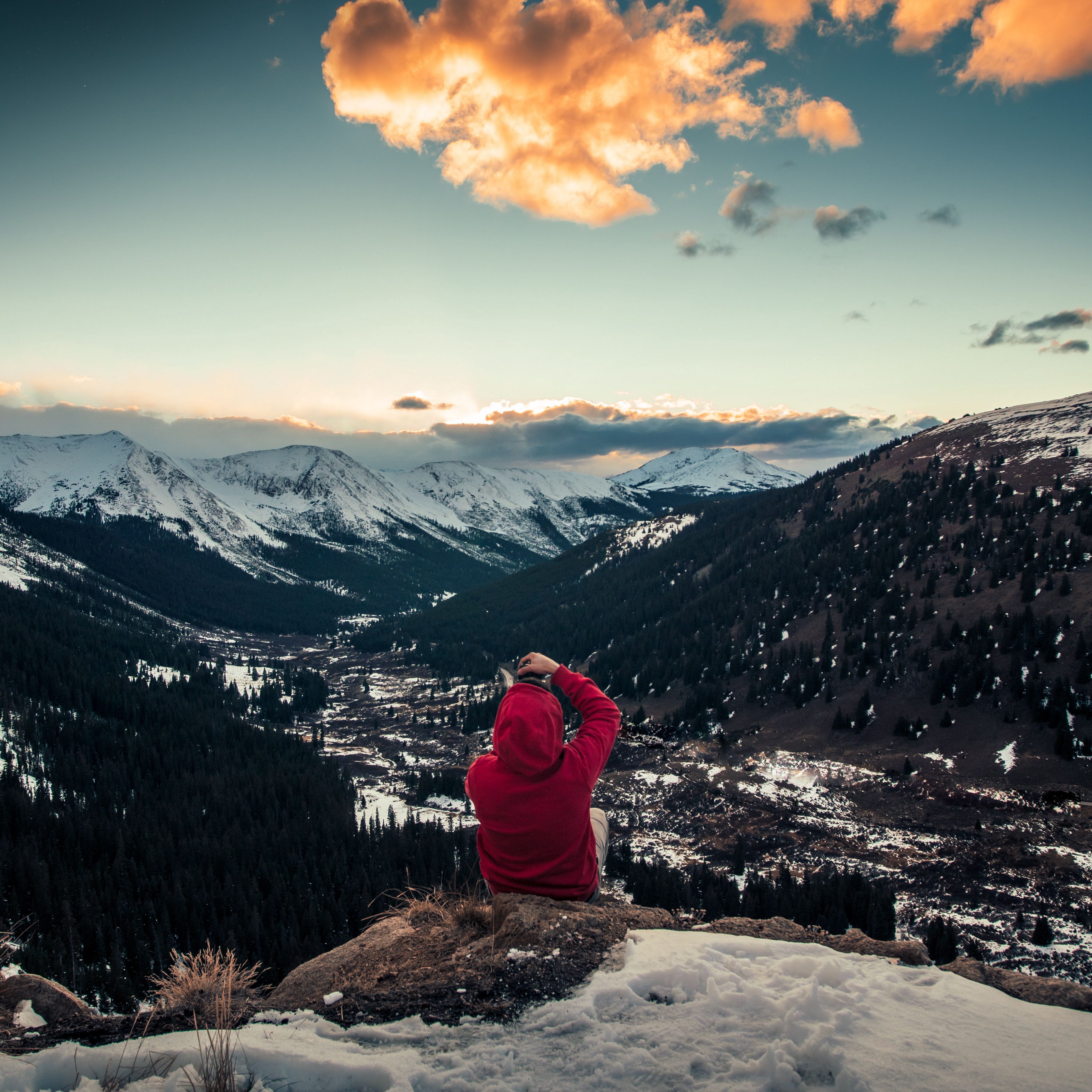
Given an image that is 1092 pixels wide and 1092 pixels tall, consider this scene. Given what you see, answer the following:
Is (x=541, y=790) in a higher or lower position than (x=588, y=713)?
lower

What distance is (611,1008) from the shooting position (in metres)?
4.37

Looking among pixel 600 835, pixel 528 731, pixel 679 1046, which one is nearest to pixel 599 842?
pixel 600 835

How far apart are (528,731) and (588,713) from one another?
134 centimetres

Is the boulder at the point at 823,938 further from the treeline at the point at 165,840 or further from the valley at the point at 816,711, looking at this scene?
the treeline at the point at 165,840

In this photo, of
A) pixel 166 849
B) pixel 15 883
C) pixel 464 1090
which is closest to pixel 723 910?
pixel 464 1090

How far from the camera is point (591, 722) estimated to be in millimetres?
6371

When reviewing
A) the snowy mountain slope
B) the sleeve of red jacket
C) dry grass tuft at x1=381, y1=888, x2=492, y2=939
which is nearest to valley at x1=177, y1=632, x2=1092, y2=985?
dry grass tuft at x1=381, y1=888, x2=492, y2=939

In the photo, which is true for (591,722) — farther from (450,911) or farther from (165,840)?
(165,840)

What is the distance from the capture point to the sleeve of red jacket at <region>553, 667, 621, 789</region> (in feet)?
19.5

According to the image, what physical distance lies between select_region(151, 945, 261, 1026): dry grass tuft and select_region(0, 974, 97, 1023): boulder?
2.23 ft

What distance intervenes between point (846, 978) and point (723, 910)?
40214mm

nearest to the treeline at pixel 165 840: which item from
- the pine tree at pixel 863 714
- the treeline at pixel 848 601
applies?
the pine tree at pixel 863 714

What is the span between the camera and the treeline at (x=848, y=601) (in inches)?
2581

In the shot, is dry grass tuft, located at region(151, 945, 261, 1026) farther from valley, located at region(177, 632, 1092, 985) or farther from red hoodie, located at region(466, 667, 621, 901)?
valley, located at region(177, 632, 1092, 985)
